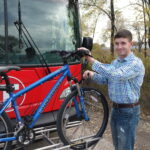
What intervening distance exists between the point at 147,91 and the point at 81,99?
3733 mm

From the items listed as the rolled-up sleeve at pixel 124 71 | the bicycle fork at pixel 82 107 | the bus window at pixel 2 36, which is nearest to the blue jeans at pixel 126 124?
the rolled-up sleeve at pixel 124 71

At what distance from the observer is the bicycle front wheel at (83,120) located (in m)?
2.94

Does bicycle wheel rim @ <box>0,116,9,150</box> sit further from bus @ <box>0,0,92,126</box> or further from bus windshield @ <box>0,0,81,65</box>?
bus windshield @ <box>0,0,81,65</box>

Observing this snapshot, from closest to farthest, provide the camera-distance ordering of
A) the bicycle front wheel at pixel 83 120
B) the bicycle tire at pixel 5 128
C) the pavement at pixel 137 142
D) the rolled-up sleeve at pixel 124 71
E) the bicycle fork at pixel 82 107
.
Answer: the rolled-up sleeve at pixel 124 71 < the bicycle tire at pixel 5 128 < the bicycle front wheel at pixel 83 120 < the bicycle fork at pixel 82 107 < the pavement at pixel 137 142

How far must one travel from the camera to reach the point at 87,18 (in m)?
15.5

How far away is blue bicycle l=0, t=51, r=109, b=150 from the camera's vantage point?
2766 mm

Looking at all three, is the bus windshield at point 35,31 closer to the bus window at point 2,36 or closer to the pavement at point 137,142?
the bus window at point 2,36

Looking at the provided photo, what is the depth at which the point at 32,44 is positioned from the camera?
11.2 ft

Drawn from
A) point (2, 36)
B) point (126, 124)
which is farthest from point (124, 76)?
point (2, 36)

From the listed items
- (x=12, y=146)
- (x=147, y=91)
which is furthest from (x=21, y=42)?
(x=147, y=91)

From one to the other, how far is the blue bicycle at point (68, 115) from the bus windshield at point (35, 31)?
1.83 feet

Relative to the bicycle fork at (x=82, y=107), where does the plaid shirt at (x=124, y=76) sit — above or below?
above

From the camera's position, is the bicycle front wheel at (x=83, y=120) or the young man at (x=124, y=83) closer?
the young man at (x=124, y=83)

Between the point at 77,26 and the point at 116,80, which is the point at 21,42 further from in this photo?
the point at 116,80
